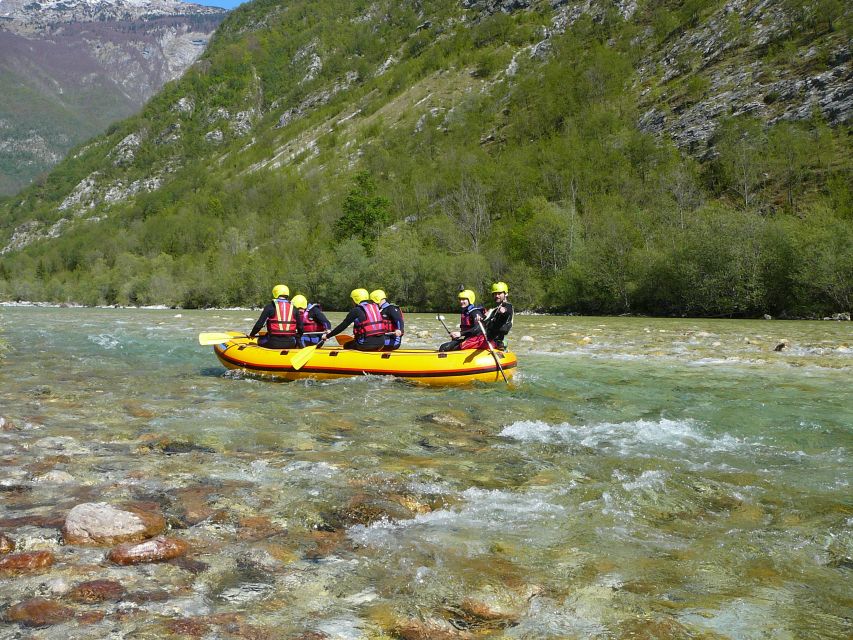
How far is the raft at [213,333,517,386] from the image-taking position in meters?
10.8

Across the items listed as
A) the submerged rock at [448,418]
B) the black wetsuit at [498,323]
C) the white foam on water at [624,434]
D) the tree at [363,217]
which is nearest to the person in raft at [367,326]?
the black wetsuit at [498,323]

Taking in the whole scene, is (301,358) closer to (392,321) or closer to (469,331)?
(392,321)

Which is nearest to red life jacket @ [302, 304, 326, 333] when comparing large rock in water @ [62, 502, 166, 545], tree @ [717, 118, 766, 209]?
large rock in water @ [62, 502, 166, 545]

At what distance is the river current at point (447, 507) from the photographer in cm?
297

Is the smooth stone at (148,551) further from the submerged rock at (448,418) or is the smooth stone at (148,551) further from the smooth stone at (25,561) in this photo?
the submerged rock at (448,418)

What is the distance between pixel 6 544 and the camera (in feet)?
11.3

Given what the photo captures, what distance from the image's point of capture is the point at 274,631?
108 inches

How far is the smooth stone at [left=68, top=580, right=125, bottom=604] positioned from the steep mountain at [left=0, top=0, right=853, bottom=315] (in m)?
31.2

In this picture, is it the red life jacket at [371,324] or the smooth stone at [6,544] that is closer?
the smooth stone at [6,544]

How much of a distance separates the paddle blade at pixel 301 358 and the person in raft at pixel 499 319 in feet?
11.6

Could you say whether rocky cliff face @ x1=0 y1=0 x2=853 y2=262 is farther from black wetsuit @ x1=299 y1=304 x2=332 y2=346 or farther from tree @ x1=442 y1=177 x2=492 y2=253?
black wetsuit @ x1=299 y1=304 x2=332 y2=346

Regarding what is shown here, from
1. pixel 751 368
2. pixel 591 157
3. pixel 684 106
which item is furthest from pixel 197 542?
pixel 684 106

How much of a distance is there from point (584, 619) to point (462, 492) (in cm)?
208

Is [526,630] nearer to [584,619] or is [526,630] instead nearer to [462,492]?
[584,619]
